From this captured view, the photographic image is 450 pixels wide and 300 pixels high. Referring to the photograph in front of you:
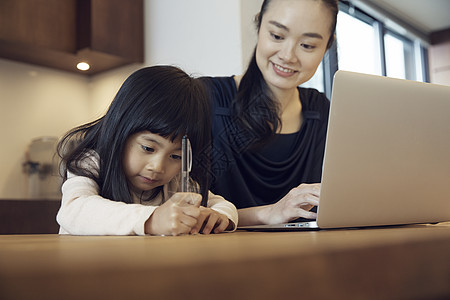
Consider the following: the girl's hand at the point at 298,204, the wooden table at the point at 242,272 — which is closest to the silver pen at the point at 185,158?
the girl's hand at the point at 298,204

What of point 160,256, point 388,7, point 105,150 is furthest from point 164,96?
point 388,7

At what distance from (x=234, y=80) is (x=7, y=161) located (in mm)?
1699

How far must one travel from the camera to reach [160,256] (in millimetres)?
139

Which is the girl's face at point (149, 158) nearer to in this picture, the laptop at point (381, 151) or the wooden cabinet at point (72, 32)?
the laptop at point (381, 151)

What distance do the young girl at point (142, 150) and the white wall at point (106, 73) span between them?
92cm

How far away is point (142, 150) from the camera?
1028mm

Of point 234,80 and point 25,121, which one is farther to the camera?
point 25,121

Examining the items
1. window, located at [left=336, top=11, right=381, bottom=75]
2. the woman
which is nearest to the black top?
the woman

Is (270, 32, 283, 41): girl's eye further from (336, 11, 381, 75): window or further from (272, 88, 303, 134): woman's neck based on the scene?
(336, 11, 381, 75): window

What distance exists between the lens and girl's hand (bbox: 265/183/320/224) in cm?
92

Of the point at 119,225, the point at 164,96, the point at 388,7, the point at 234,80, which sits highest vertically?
the point at 388,7

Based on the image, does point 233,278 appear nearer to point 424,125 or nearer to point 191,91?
point 424,125

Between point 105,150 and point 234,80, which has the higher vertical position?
point 234,80

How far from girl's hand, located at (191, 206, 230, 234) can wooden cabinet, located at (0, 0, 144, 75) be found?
1935mm
